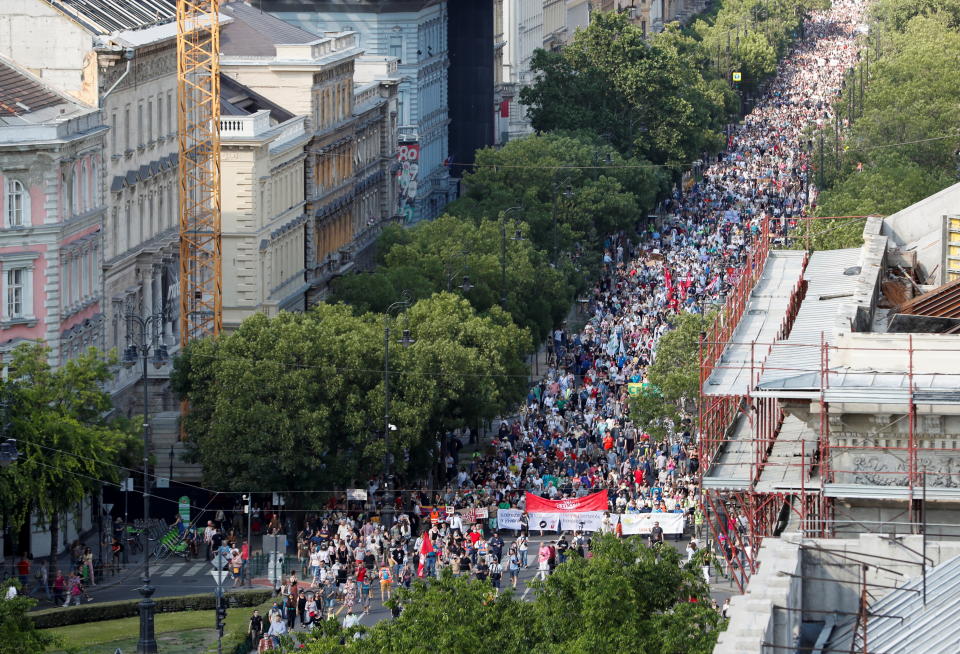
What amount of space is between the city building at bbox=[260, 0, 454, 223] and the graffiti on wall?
5 centimetres

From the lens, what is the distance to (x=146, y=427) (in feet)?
217

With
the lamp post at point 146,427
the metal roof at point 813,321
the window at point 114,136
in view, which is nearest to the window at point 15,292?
the lamp post at point 146,427

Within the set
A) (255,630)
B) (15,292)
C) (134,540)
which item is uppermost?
(15,292)

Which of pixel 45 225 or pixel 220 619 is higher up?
pixel 45 225

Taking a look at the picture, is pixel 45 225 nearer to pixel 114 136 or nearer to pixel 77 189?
pixel 77 189

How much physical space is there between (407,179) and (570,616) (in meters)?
85.5

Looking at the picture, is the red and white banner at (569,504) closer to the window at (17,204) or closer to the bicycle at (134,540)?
the bicycle at (134,540)

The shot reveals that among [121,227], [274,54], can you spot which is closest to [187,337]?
[121,227]

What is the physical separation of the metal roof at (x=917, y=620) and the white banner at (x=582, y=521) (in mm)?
38021

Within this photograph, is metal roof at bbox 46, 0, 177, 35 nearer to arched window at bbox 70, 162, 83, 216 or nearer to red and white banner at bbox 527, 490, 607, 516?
arched window at bbox 70, 162, 83, 216

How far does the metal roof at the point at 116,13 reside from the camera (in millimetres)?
80938

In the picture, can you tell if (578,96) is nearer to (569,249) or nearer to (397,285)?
(569,249)

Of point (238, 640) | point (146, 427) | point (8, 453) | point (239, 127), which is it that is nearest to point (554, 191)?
point (239, 127)

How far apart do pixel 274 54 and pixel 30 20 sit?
903 inches
